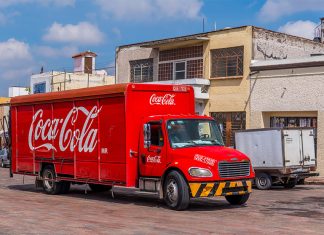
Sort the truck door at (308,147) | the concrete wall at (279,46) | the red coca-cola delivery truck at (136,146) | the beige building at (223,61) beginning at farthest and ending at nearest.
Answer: the concrete wall at (279,46), the beige building at (223,61), the truck door at (308,147), the red coca-cola delivery truck at (136,146)

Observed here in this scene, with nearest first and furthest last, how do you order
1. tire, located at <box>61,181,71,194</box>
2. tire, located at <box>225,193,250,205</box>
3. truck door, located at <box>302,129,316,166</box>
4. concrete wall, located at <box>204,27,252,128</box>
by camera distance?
tire, located at <box>225,193,250,205</box>, tire, located at <box>61,181,71,194</box>, truck door, located at <box>302,129,316,166</box>, concrete wall, located at <box>204,27,252,128</box>

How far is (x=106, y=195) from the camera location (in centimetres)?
1809

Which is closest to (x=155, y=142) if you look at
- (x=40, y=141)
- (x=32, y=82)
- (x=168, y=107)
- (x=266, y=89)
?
(x=168, y=107)

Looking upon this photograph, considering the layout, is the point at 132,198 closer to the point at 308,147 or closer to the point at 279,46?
the point at 308,147

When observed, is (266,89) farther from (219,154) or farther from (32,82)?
(32,82)

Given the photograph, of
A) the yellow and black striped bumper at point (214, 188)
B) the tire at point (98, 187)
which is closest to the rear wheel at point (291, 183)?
the tire at point (98, 187)

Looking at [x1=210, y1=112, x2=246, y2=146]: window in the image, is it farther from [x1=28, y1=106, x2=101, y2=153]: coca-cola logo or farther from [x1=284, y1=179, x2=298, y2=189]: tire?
[x1=28, y1=106, x2=101, y2=153]: coca-cola logo

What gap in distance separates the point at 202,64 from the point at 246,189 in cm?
1846

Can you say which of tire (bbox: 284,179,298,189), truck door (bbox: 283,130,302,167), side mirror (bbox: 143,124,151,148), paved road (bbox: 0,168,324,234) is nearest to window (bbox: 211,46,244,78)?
truck door (bbox: 283,130,302,167)

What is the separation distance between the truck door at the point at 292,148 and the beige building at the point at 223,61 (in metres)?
7.03

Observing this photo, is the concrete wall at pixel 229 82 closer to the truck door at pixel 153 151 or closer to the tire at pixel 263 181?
the tire at pixel 263 181

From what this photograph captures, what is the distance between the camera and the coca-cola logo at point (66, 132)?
16250mm

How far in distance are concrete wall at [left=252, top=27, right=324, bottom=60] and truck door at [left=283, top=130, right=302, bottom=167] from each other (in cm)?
831

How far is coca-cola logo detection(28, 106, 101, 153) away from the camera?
16250 millimetres
